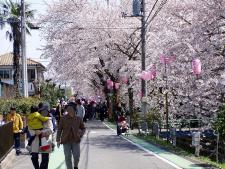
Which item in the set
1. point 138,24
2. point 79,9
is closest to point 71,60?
point 79,9

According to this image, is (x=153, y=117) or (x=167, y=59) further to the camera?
(x=153, y=117)

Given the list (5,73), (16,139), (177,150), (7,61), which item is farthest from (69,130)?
(7,61)

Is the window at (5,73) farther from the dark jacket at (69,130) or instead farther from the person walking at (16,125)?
the dark jacket at (69,130)

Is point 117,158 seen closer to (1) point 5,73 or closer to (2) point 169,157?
(2) point 169,157

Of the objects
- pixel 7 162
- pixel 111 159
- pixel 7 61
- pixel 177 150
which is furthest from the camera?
pixel 7 61

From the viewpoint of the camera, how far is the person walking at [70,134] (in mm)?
10992

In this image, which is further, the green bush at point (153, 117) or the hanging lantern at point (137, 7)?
the hanging lantern at point (137, 7)

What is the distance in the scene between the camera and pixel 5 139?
45.3 ft

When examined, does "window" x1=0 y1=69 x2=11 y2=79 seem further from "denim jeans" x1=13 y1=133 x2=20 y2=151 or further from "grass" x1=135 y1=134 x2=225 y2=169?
"denim jeans" x1=13 y1=133 x2=20 y2=151

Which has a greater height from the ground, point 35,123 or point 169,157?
point 35,123

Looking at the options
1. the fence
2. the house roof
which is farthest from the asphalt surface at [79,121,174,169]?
the house roof

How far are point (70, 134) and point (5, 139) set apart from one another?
3.47 metres

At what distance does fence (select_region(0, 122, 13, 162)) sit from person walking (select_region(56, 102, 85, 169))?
2136 mm

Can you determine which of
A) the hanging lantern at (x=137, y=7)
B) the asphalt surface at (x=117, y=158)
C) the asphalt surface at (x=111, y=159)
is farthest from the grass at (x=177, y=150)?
the hanging lantern at (x=137, y=7)
